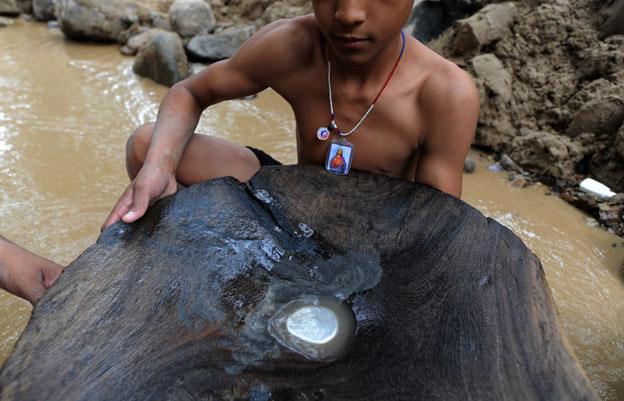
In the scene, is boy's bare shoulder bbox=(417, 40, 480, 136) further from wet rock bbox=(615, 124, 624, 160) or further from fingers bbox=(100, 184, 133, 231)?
wet rock bbox=(615, 124, 624, 160)

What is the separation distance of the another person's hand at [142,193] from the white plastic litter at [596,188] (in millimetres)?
2718

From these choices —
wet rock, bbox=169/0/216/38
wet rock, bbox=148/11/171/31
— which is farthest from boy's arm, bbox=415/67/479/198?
wet rock, bbox=148/11/171/31

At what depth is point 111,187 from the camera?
9.31ft

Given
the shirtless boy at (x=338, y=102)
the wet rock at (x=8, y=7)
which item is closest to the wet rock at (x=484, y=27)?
the shirtless boy at (x=338, y=102)

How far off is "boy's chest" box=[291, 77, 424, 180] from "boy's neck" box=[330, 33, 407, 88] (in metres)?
0.05

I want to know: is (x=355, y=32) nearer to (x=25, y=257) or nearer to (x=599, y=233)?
(x=25, y=257)

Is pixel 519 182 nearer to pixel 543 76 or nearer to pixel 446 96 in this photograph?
pixel 543 76

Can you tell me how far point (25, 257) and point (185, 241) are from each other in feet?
1.56

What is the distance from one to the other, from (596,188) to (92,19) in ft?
17.6

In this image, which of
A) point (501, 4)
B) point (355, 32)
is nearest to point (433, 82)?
point (355, 32)

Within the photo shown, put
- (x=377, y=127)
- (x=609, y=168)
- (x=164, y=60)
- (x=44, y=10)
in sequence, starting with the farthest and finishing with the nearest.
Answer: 1. (x=44, y=10)
2. (x=164, y=60)
3. (x=609, y=168)
4. (x=377, y=127)

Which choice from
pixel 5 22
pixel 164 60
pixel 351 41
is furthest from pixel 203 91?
pixel 5 22

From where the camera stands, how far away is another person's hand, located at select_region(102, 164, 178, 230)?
1191 mm

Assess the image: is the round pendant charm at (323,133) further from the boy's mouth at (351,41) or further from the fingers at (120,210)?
the fingers at (120,210)
